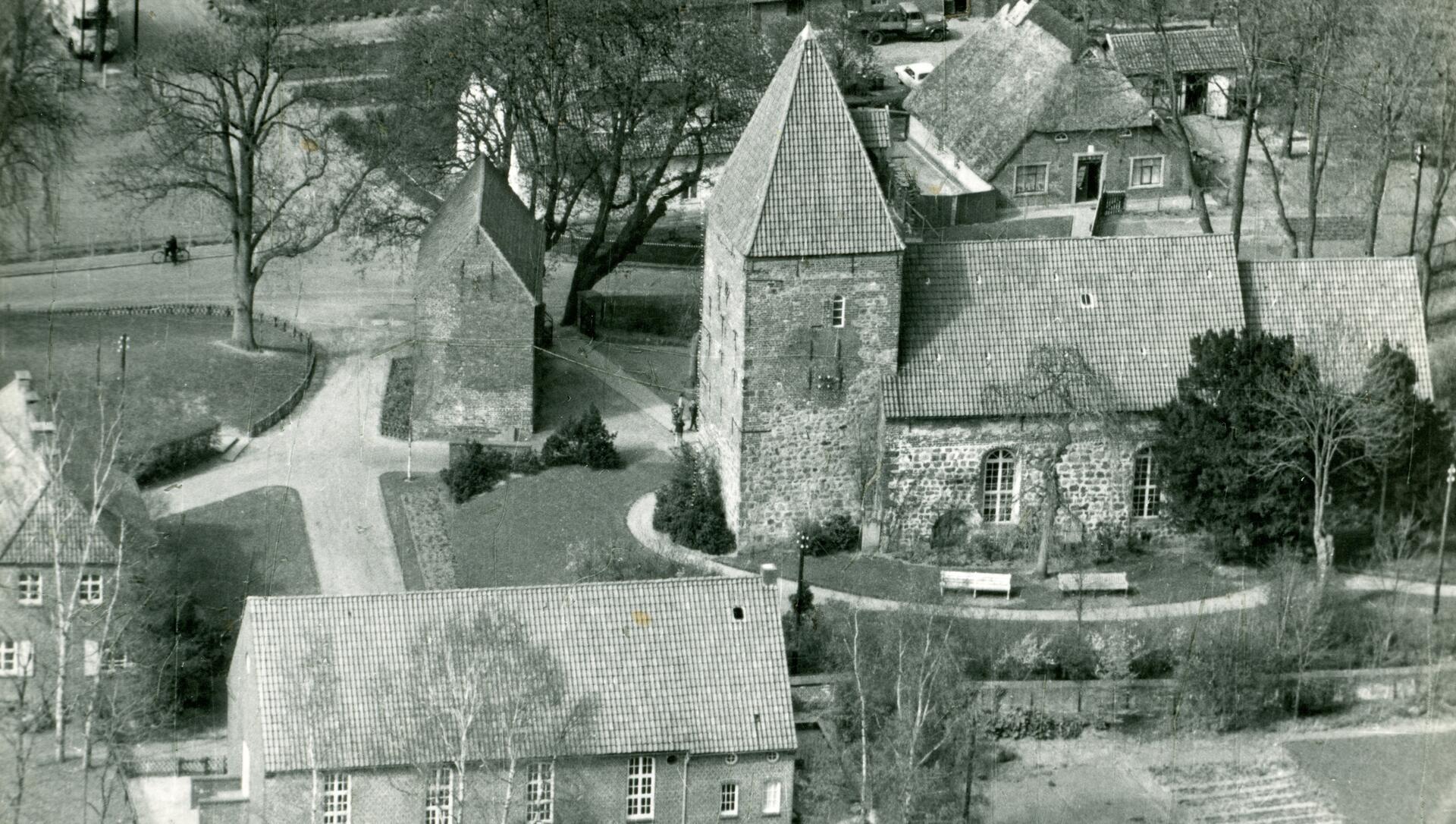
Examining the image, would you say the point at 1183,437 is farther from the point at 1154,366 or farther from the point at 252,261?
the point at 252,261

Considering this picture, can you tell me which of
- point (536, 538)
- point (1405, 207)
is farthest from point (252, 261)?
point (1405, 207)

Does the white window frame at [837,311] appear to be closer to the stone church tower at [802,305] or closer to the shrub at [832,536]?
the stone church tower at [802,305]

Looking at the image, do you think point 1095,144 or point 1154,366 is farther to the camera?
point 1095,144

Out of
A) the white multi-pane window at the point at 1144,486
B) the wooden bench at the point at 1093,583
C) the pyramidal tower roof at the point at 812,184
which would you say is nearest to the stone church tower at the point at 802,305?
the pyramidal tower roof at the point at 812,184

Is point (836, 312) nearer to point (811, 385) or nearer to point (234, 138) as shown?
point (811, 385)

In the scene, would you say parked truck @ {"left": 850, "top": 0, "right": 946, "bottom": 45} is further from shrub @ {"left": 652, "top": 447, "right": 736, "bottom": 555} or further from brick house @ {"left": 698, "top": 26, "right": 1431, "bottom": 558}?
shrub @ {"left": 652, "top": 447, "right": 736, "bottom": 555}

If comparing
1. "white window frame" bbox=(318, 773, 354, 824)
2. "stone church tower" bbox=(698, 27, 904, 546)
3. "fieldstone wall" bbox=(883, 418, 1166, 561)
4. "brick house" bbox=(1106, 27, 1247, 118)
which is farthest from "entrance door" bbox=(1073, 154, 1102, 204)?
"white window frame" bbox=(318, 773, 354, 824)
